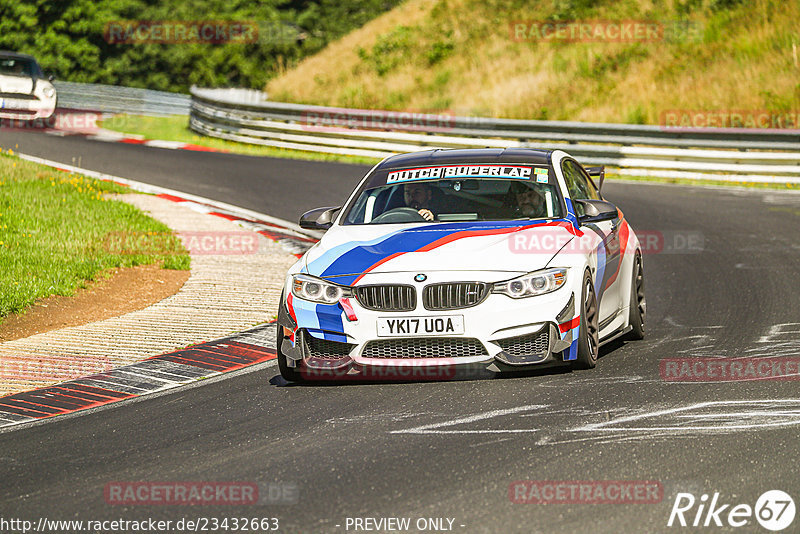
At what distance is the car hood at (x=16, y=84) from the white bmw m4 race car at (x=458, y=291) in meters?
19.5

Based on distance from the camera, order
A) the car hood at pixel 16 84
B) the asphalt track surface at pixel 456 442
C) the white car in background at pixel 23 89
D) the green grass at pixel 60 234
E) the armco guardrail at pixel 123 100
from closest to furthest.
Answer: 1. the asphalt track surface at pixel 456 442
2. the green grass at pixel 60 234
3. the car hood at pixel 16 84
4. the white car in background at pixel 23 89
5. the armco guardrail at pixel 123 100

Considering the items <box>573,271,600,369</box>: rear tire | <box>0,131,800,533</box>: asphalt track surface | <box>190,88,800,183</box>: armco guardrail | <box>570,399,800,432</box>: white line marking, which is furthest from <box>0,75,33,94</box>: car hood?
<box>570,399,800,432</box>: white line marking

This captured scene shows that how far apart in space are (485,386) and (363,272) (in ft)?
3.64

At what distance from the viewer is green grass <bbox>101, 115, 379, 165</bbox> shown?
84.6ft

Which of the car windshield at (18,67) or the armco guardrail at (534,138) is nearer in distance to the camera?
the armco guardrail at (534,138)

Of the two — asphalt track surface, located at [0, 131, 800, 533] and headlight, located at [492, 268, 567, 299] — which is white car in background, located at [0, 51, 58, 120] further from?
headlight, located at [492, 268, 567, 299]

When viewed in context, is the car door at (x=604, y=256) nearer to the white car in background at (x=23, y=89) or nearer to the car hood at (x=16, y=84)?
the car hood at (x=16, y=84)

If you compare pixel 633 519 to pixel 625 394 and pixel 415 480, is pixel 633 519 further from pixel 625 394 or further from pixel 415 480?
pixel 625 394

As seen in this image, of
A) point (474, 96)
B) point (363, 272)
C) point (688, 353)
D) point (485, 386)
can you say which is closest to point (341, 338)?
point (363, 272)

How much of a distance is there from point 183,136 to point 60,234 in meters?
17.0

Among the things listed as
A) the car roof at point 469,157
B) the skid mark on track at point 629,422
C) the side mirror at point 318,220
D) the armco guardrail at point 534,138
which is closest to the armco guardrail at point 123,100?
the armco guardrail at point 534,138

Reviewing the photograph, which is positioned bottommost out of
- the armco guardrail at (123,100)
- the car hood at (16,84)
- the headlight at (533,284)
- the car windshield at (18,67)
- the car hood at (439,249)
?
the armco guardrail at (123,100)

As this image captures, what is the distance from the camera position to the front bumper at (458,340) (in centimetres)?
759

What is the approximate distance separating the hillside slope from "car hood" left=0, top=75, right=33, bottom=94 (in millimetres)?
9267
